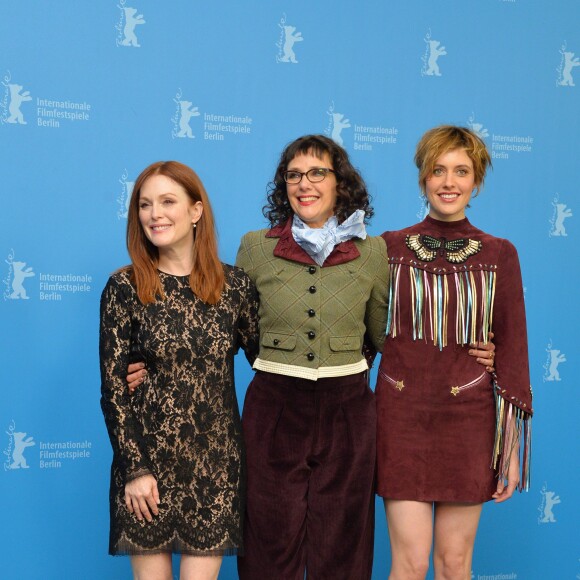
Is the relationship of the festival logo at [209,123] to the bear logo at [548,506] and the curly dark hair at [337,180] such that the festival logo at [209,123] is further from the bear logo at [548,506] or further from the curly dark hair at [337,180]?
the bear logo at [548,506]

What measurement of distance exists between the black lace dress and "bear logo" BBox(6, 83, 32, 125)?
1293mm

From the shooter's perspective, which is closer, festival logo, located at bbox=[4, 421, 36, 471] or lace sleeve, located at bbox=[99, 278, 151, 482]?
lace sleeve, located at bbox=[99, 278, 151, 482]

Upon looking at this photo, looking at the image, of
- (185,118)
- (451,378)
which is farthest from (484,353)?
(185,118)

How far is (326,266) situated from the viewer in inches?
97.3

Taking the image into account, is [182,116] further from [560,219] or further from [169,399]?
[560,219]

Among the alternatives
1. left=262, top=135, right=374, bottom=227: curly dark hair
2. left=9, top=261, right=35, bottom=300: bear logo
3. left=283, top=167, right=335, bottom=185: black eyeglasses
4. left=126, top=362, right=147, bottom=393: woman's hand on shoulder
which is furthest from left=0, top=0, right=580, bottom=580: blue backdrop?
left=126, top=362, right=147, bottom=393: woman's hand on shoulder

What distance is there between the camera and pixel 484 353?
2.51m

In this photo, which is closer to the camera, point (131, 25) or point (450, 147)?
point (450, 147)

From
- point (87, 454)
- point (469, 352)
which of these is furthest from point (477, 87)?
point (87, 454)

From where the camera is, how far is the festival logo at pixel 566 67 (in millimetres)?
4074

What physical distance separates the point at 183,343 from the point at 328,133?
1.74 meters

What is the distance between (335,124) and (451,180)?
1.31 metres

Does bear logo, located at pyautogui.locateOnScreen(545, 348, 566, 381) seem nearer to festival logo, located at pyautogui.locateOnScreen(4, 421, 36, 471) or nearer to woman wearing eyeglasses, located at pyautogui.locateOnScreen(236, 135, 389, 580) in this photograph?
woman wearing eyeglasses, located at pyautogui.locateOnScreen(236, 135, 389, 580)

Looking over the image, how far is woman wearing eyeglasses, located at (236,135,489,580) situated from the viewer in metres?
2.38
